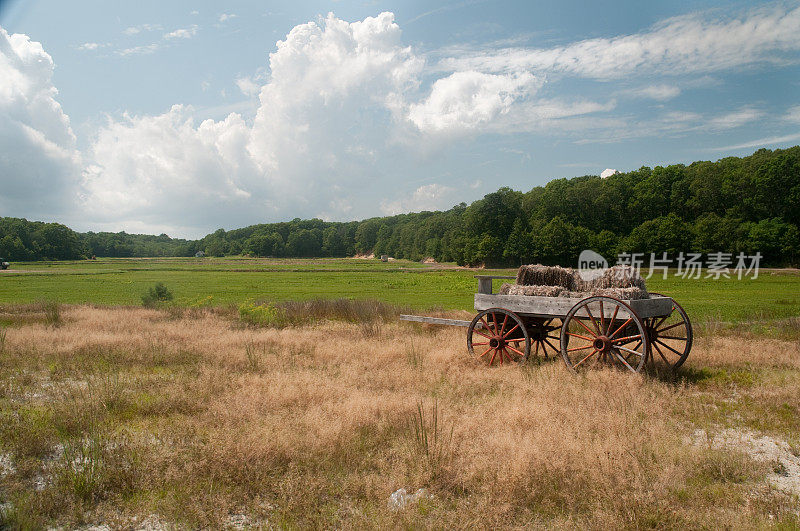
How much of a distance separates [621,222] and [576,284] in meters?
103

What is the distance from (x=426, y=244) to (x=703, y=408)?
468 ft

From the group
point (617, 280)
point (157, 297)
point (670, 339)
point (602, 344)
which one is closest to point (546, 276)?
point (617, 280)

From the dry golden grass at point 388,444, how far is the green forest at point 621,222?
2943 inches

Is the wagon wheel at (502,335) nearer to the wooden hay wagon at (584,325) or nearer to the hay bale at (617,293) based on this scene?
the wooden hay wagon at (584,325)

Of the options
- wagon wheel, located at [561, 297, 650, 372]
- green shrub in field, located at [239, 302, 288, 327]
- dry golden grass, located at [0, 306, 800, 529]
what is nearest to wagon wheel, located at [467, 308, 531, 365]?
dry golden grass, located at [0, 306, 800, 529]

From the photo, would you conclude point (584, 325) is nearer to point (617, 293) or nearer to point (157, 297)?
point (617, 293)

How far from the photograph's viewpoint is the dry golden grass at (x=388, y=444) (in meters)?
4.53

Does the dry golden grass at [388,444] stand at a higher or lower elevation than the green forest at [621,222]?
lower

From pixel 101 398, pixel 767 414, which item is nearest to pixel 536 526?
pixel 767 414

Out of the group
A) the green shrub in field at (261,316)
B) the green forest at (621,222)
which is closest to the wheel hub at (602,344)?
the green shrub in field at (261,316)

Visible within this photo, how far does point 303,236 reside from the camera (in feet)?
616

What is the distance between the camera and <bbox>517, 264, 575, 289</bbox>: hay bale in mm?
10391

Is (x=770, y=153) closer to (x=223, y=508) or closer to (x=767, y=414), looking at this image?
(x=767, y=414)

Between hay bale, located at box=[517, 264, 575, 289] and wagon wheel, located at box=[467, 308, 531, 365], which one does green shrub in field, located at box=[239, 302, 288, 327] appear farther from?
hay bale, located at box=[517, 264, 575, 289]
